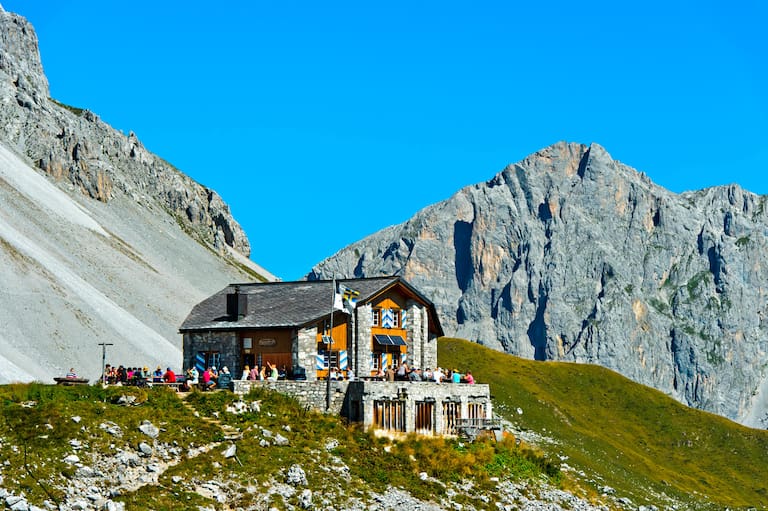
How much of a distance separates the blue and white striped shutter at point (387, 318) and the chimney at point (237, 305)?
738 cm

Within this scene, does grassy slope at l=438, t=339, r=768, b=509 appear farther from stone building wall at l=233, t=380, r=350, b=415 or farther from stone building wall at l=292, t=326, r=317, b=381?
stone building wall at l=233, t=380, r=350, b=415

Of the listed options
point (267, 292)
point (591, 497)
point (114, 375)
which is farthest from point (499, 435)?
point (114, 375)

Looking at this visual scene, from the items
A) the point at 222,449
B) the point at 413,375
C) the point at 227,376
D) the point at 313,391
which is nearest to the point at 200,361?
the point at 227,376

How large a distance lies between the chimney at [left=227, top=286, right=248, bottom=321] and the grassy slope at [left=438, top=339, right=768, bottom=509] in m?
32.3

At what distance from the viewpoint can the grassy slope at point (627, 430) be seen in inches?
3620

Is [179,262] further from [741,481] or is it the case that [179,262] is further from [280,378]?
[280,378]

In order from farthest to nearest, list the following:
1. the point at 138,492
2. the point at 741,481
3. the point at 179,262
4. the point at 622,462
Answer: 1. the point at 179,262
2. the point at 741,481
3. the point at 622,462
4. the point at 138,492

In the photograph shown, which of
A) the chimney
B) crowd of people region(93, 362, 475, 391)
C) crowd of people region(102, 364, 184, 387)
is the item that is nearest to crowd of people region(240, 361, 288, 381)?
crowd of people region(93, 362, 475, 391)

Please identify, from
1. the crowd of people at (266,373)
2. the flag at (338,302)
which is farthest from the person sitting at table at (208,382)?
the flag at (338,302)

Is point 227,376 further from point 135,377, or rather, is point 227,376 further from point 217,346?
point 217,346

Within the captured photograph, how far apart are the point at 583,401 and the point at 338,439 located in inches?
2610

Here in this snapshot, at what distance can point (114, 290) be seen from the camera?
456ft

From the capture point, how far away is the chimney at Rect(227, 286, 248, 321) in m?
59.8

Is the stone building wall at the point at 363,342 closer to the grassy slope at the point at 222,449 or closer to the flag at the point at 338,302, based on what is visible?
the flag at the point at 338,302
